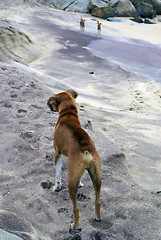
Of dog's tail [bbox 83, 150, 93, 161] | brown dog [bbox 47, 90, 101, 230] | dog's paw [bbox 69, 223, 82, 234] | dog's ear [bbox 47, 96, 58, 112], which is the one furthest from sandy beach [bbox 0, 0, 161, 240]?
dog's ear [bbox 47, 96, 58, 112]

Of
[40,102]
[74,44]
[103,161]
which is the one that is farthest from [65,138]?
[74,44]

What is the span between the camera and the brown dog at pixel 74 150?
2.58m

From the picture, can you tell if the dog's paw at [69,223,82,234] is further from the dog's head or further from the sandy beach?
the dog's head

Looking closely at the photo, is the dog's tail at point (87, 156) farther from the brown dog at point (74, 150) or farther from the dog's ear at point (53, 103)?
the dog's ear at point (53, 103)

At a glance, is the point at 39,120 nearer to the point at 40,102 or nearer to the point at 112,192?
the point at 40,102

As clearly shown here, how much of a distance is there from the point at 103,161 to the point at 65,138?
52.4 inches

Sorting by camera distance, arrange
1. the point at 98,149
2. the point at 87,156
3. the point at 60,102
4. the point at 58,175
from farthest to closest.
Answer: the point at 98,149 < the point at 60,102 < the point at 58,175 < the point at 87,156

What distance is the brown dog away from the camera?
8.46 feet

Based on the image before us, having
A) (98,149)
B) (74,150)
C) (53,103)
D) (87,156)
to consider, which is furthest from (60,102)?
(98,149)

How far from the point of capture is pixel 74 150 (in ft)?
8.86

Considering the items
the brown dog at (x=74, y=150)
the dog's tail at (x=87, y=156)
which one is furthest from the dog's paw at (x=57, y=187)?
the dog's tail at (x=87, y=156)

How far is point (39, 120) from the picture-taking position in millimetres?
4934

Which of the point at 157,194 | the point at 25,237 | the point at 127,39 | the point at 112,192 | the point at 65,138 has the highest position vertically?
the point at 65,138

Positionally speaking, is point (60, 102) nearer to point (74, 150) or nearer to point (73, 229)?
point (74, 150)
